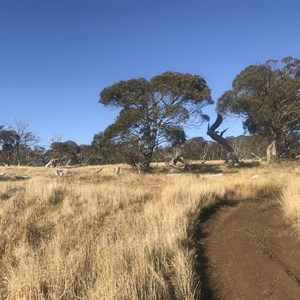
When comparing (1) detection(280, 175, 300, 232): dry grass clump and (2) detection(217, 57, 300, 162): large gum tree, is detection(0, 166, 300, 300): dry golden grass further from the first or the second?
(2) detection(217, 57, 300, 162): large gum tree

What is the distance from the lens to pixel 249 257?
6.80 meters

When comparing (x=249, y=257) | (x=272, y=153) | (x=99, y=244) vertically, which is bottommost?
(x=249, y=257)

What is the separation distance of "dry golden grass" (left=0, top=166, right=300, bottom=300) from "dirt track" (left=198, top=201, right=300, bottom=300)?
0.39m

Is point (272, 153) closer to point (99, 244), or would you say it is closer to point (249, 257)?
point (249, 257)

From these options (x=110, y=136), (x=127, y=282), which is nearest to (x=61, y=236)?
(x=127, y=282)

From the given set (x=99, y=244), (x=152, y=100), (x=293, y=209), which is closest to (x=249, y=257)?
(x=99, y=244)

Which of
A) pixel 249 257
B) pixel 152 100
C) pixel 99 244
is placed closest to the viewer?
pixel 99 244

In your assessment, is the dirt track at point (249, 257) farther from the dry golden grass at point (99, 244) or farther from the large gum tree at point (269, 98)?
the large gum tree at point (269, 98)

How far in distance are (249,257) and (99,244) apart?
8.79 feet

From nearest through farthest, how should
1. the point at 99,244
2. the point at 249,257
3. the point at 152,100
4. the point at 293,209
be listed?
1. the point at 99,244
2. the point at 249,257
3. the point at 293,209
4. the point at 152,100

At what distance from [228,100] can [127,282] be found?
124ft

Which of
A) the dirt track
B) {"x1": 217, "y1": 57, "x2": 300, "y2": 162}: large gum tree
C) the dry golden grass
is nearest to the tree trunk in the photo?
{"x1": 217, "y1": 57, "x2": 300, "y2": 162}: large gum tree

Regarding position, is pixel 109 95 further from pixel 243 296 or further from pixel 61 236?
pixel 243 296

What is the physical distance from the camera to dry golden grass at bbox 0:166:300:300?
4.61m
